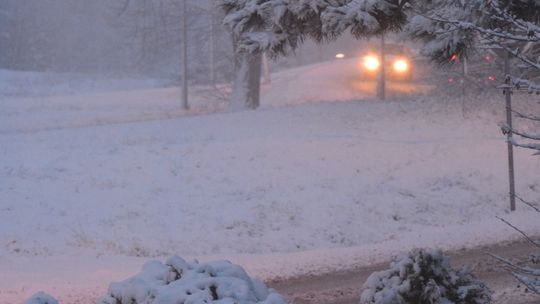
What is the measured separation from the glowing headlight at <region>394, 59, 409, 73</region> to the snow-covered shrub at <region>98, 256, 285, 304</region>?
3085 centimetres

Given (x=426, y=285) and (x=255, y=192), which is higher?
(x=426, y=285)

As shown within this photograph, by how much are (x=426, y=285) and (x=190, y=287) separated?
2.24 meters

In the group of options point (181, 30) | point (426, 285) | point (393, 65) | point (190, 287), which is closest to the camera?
point (190, 287)

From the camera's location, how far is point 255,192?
1435 centimetres

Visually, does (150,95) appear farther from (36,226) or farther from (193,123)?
(36,226)

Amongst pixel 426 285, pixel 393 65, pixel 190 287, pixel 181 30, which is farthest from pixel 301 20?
pixel 393 65

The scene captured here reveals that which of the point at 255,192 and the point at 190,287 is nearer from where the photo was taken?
the point at 190,287

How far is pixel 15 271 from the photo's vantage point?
33.2 feet

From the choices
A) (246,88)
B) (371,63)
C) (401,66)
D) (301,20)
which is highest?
(371,63)

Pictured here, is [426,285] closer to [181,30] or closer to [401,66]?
[181,30]

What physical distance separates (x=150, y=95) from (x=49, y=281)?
32007 mm

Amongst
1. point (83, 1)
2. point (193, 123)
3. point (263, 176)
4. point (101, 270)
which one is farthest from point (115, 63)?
point (101, 270)

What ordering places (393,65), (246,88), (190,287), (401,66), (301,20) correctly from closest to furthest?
(190,287), (301,20), (246,88), (393,65), (401,66)

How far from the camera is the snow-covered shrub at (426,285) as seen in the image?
18.6ft
